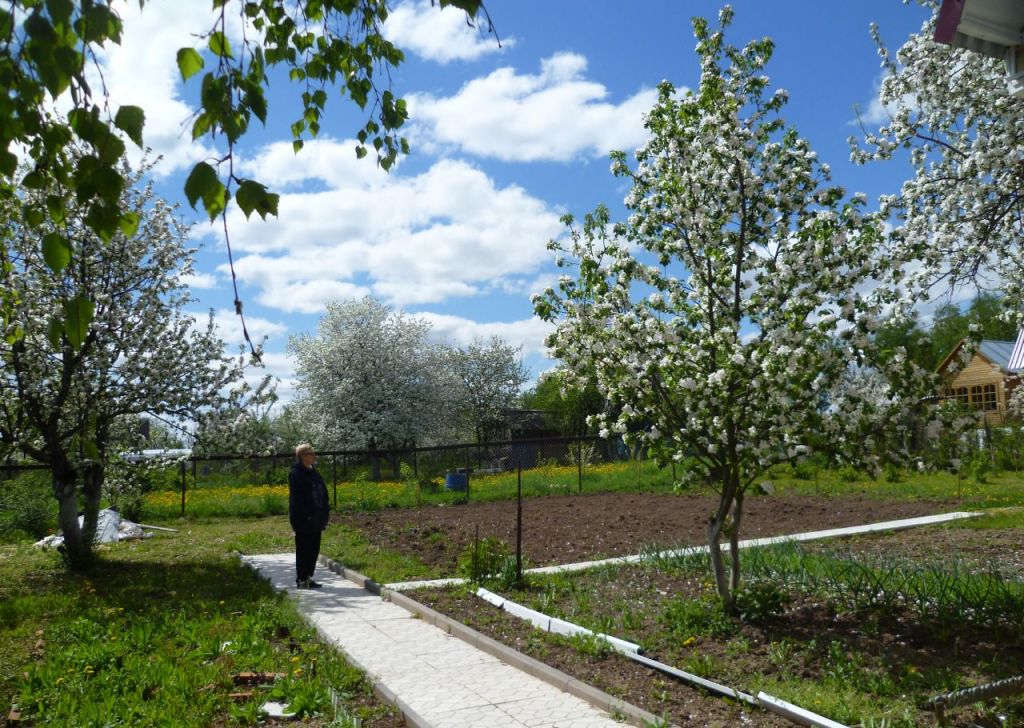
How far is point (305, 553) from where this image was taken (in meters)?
10.7

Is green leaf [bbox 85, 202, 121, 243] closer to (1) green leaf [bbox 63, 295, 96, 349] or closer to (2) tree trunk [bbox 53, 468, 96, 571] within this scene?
(1) green leaf [bbox 63, 295, 96, 349]

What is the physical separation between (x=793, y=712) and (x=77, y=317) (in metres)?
4.57

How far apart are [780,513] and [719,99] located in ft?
33.8

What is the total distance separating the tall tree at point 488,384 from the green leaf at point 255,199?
2068 inches

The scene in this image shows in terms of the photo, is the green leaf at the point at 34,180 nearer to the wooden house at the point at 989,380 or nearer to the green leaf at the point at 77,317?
the green leaf at the point at 77,317

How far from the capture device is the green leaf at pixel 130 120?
2.61 meters

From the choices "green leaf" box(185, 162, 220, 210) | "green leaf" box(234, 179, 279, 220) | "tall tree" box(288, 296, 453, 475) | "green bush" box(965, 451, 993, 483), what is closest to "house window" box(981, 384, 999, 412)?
"green bush" box(965, 451, 993, 483)

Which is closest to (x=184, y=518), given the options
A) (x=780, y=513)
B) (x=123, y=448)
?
(x=123, y=448)

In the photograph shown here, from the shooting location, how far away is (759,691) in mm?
5578

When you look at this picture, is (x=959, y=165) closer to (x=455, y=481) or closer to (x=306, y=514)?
(x=306, y=514)

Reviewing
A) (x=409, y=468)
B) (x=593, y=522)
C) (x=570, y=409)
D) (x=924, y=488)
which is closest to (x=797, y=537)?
(x=593, y=522)

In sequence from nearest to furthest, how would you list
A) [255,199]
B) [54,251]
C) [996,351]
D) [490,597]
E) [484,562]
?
[54,251], [255,199], [490,597], [484,562], [996,351]

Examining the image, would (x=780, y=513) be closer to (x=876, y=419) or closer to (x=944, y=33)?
(x=876, y=419)

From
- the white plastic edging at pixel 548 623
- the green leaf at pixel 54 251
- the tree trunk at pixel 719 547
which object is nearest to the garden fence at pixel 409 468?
the white plastic edging at pixel 548 623
